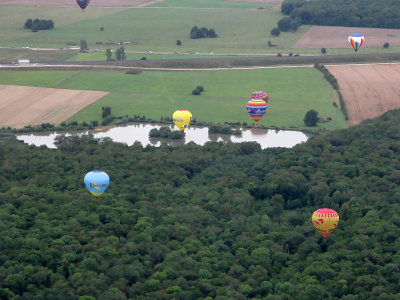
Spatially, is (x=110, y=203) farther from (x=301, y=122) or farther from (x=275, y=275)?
(x=301, y=122)

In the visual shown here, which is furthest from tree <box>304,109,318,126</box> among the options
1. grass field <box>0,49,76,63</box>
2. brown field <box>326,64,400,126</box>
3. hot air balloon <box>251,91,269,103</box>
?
grass field <box>0,49,76,63</box>

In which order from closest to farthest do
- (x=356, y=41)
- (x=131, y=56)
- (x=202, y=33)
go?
(x=356, y=41), (x=131, y=56), (x=202, y=33)

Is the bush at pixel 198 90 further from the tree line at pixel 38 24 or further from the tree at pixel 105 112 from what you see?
the tree line at pixel 38 24

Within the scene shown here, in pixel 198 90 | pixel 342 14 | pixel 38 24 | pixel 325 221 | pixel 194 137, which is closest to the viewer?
pixel 325 221

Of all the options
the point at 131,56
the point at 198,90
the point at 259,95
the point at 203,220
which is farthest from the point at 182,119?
the point at 131,56

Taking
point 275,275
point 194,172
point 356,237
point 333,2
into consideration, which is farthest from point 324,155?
point 333,2

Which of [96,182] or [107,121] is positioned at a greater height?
[96,182]

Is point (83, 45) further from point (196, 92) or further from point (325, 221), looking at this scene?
point (325, 221)

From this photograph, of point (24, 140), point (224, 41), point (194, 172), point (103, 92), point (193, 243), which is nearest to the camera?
point (193, 243)
